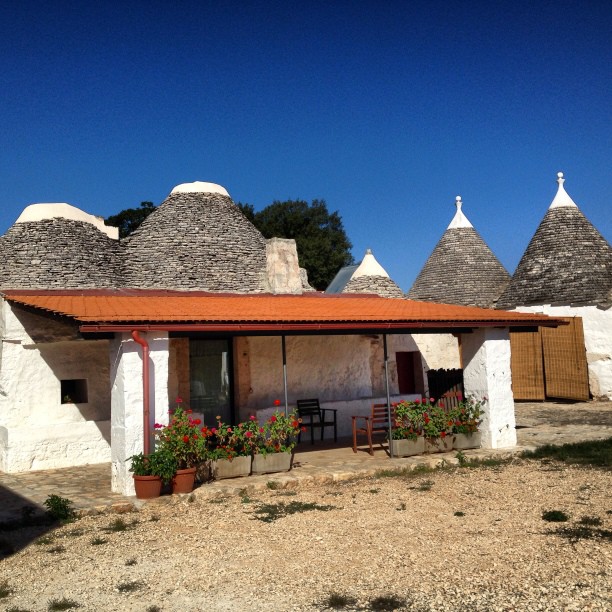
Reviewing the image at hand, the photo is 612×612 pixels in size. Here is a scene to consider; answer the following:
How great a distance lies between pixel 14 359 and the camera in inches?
383

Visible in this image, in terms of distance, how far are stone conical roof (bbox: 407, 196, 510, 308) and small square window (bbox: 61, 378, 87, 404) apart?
13.8 meters

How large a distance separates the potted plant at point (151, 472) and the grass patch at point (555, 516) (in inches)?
159

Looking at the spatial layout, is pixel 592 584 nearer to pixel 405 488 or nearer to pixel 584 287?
pixel 405 488

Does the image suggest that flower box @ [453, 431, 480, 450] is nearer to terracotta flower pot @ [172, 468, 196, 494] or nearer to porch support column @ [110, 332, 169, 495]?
terracotta flower pot @ [172, 468, 196, 494]

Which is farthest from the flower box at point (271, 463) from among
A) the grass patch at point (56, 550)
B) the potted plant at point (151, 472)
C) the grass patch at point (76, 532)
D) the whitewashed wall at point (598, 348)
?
the whitewashed wall at point (598, 348)

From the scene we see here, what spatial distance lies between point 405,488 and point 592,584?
3.46 m

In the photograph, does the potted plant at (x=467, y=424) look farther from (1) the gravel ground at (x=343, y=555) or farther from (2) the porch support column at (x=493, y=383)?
(1) the gravel ground at (x=343, y=555)

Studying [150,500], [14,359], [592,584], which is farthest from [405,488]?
[14,359]

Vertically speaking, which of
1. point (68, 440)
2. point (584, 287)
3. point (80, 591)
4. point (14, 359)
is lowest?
point (80, 591)

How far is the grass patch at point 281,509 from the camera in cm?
630

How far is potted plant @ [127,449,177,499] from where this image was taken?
7078mm

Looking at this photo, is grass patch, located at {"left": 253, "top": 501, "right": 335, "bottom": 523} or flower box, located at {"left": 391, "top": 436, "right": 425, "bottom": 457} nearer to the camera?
grass patch, located at {"left": 253, "top": 501, "right": 335, "bottom": 523}

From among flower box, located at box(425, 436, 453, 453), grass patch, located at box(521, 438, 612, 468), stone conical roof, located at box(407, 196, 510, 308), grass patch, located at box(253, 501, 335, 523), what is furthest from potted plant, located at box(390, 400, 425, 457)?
stone conical roof, located at box(407, 196, 510, 308)

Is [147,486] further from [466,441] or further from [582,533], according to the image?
[466,441]
